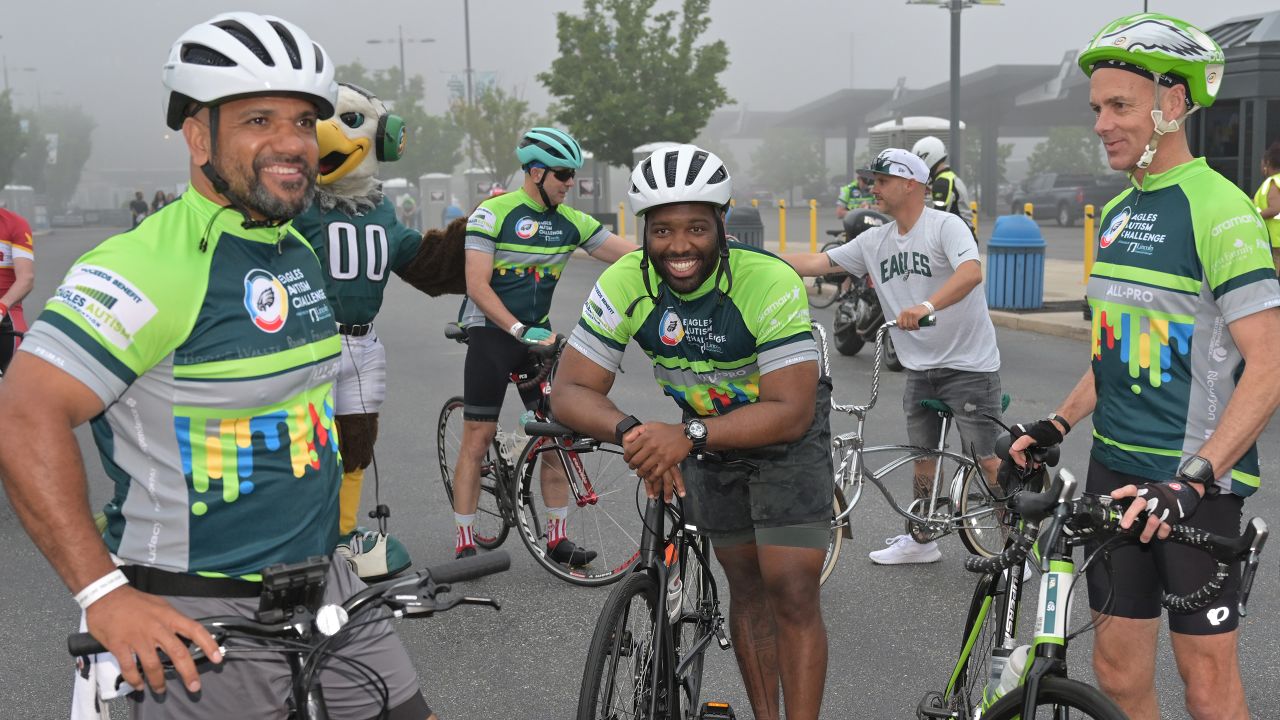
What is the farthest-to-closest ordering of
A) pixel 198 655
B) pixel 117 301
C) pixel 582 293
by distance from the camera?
1. pixel 582 293
2. pixel 117 301
3. pixel 198 655

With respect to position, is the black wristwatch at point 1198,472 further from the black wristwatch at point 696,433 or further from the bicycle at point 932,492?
the bicycle at point 932,492

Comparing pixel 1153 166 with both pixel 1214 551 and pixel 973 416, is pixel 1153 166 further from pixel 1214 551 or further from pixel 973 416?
pixel 973 416

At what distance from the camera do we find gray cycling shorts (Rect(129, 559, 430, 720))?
2.64 m

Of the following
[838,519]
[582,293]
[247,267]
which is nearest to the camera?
[247,267]

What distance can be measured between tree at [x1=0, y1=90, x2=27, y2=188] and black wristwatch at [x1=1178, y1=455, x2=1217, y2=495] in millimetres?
93193

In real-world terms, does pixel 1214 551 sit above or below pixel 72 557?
below

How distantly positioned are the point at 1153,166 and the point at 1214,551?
1.06 metres

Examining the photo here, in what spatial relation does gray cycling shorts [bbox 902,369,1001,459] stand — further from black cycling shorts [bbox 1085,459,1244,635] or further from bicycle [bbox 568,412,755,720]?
black cycling shorts [bbox 1085,459,1244,635]

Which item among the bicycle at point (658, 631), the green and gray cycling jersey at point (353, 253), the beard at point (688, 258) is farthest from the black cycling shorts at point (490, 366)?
the beard at point (688, 258)

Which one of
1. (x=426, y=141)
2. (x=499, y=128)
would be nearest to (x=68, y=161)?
(x=426, y=141)

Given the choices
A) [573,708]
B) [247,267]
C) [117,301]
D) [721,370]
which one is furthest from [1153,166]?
[573,708]

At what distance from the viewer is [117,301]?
2.45 m

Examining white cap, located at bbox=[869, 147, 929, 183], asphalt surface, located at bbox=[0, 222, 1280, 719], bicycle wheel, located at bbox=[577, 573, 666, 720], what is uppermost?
white cap, located at bbox=[869, 147, 929, 183]

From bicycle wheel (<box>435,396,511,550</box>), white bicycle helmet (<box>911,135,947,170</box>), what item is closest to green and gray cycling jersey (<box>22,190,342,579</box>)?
bicycle wheel (<box>435,396,511,550</box>)
